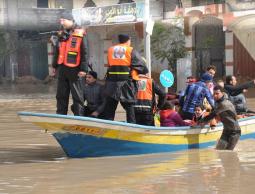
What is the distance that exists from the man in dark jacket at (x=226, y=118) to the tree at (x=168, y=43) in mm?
18636

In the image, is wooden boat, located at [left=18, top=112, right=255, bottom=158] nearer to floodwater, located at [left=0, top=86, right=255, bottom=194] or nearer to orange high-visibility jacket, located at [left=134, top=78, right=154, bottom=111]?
floodwater, located at [left=0, top=86, right=255, bottom=194]

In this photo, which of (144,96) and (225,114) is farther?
(225,114)

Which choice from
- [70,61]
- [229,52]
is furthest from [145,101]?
[229,52]

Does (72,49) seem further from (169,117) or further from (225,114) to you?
(225,114)

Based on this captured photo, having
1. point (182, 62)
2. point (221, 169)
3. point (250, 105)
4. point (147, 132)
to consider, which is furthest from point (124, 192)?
point (182, 62)

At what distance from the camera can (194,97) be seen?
10.5 meters

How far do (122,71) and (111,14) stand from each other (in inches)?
882

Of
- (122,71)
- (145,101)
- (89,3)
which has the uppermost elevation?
(89,3)

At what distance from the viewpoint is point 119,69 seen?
368 inches

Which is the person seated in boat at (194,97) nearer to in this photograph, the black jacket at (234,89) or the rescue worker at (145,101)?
the rescue worker at (145,101)

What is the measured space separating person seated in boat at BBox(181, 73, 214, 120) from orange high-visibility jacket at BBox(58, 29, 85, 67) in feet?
7.47

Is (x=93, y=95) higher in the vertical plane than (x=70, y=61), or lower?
lower

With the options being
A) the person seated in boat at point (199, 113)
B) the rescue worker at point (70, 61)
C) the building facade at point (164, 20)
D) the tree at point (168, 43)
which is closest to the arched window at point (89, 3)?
the building facade at point (164, 20)

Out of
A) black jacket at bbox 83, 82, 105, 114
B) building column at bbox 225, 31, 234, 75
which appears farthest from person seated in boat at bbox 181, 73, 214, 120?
building column at bbox 225, 31, 234, 75
